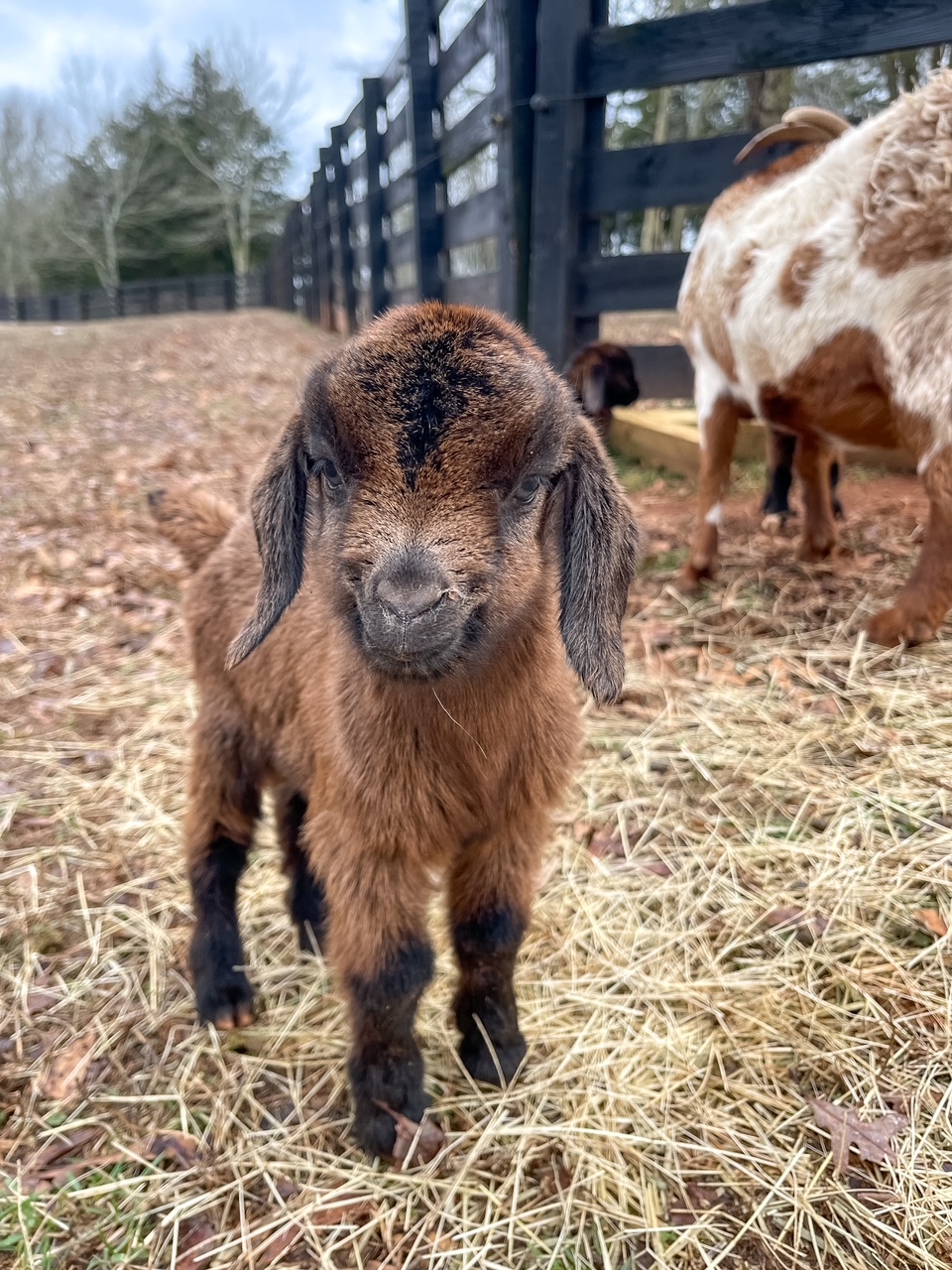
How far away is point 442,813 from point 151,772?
1808 mm

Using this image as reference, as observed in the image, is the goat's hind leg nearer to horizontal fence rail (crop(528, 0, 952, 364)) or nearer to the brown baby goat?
the brown baby goat

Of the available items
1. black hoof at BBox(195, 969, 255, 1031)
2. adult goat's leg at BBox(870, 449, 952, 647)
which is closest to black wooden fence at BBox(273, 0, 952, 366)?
adult goat's leg at BBox(870, 449, 952, 647)

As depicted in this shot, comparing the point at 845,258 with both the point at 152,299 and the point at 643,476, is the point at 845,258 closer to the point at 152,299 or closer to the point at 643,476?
the point at 643,476

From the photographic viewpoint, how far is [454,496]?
143cm

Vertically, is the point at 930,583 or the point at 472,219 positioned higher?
the point at 472,219

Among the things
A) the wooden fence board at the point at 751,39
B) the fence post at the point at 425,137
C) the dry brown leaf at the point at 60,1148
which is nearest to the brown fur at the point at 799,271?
the wooden fence board at the point at 751,39

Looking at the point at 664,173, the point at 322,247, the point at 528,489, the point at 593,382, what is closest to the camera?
the point at 528,489

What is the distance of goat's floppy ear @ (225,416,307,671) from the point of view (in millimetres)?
1760

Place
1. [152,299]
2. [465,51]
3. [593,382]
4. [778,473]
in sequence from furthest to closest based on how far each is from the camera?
[152,299] → [465,51] → [593,382] → [778,473]

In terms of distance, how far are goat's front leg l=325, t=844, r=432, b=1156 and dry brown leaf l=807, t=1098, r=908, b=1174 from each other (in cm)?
87

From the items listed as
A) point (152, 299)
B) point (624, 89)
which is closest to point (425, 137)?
point (624, 89)

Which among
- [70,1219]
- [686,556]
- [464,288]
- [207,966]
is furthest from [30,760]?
[464,288]

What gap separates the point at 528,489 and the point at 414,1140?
1.40 meters

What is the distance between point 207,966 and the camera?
2.21 metres
